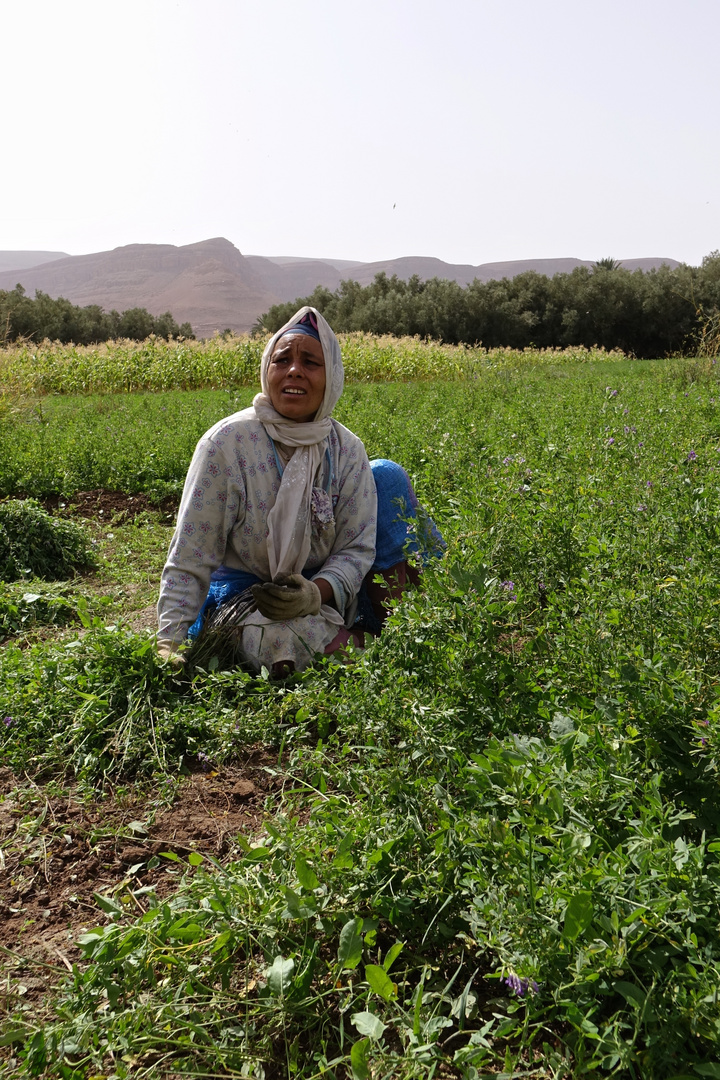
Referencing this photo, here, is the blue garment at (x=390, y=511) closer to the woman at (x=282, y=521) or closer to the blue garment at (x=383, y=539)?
the blue garment at (x=383, y=539)

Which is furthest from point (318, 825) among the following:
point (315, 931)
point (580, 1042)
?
point (580, 1042)

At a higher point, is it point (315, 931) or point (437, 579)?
point (437, 579)

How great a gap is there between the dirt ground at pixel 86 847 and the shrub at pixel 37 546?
2.63 metres

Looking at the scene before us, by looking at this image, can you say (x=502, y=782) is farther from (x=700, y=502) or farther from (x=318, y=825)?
(x=700, y=502)

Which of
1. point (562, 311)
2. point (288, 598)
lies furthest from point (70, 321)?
point (288, 598)

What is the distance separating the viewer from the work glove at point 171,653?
297 cm

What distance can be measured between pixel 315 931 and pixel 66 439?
24.4 ft

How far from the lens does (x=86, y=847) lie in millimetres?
2295

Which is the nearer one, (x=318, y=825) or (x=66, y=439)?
(x=318, y=825)

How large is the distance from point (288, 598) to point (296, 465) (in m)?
0.60

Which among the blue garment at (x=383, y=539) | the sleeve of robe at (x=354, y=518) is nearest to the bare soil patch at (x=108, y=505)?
the blue garment at (x=383, y=539)

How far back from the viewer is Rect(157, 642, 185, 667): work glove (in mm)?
2975

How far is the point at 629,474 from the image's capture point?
4055mm

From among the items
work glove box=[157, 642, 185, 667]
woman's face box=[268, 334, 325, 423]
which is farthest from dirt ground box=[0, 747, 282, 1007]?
woman's face box=[268, 334, 325, 423]
